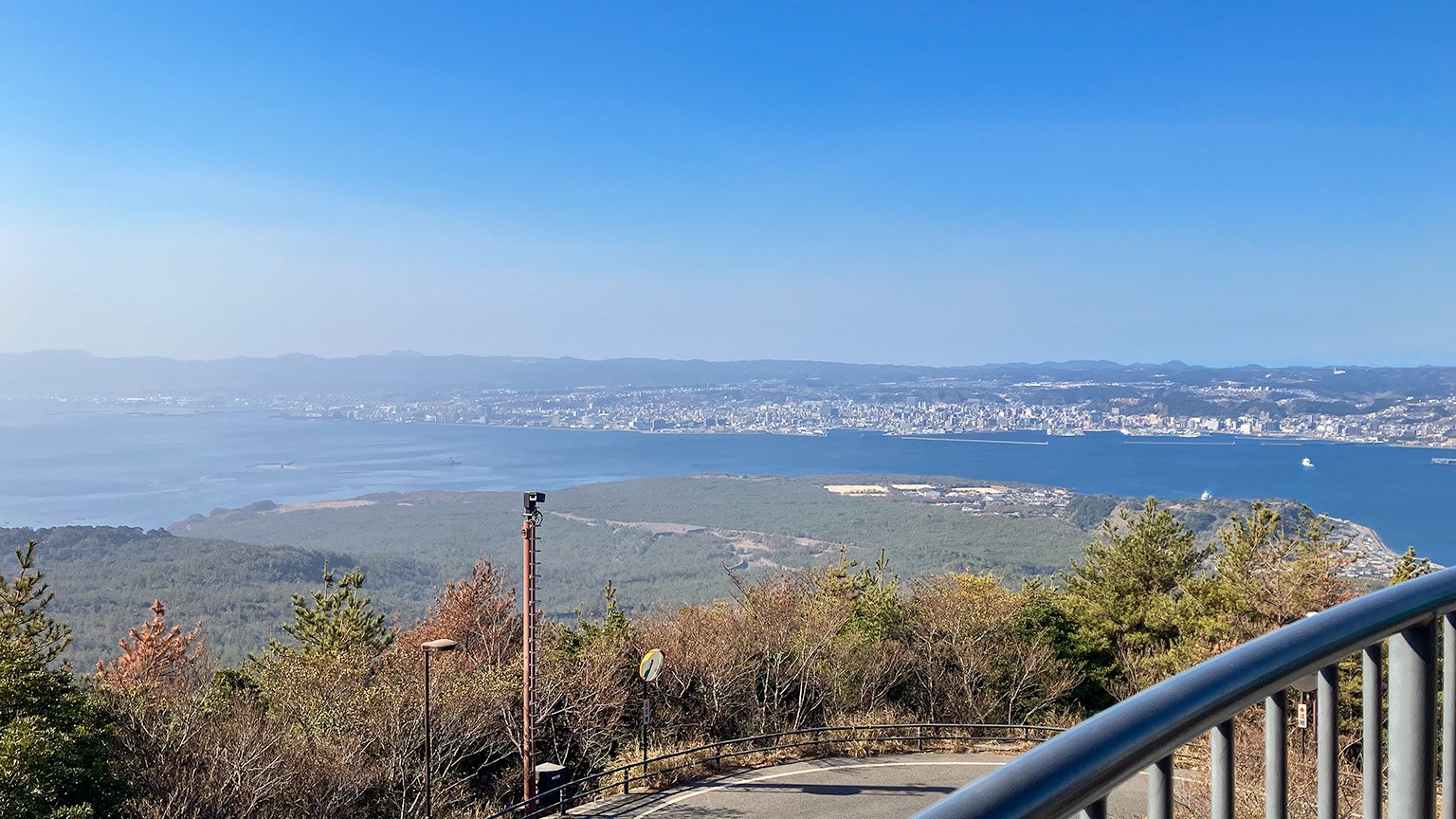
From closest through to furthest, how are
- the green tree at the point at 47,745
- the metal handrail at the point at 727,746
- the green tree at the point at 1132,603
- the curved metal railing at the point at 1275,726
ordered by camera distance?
A: the curved metal railing at the point at 1275,726 → the green tree at the point at 47,745 → the metal handrail at the point at 727,746 → the green tree at the point at 1132,603

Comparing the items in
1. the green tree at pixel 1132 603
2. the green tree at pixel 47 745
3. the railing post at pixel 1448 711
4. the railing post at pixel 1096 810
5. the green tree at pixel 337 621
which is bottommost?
the green tree at pixel 337 621

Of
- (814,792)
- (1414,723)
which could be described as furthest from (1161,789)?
(814,792)

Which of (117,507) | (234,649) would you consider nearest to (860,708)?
(234,649)

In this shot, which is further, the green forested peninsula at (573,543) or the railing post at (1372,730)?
the green forested peninsula at (573,543)

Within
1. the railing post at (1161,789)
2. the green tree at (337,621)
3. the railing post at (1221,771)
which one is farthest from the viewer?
the green tree at (337,621)

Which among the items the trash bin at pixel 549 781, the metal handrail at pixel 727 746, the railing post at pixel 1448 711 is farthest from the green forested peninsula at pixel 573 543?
the railing post at pixel 1448 711

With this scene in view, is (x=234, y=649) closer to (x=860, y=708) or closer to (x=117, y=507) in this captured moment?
(x=860, y=708)

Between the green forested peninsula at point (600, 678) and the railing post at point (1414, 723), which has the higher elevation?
the railing post at point (1414, 723)

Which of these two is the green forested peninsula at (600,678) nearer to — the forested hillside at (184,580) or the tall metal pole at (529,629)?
the tall metal pole at (529,629)
